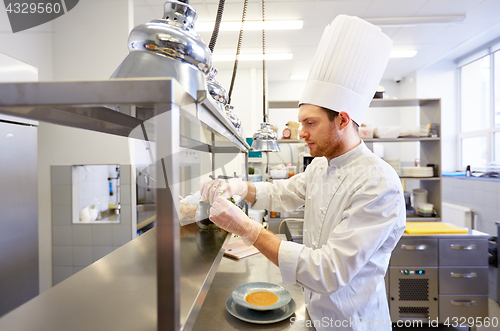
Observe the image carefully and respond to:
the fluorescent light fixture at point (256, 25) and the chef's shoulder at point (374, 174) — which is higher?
the fluorescent light fixture at point (256, 25)

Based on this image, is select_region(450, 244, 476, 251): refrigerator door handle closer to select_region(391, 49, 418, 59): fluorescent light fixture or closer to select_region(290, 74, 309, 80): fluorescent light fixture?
select_region(391, 49, 418, 59): fluorescent light fixture

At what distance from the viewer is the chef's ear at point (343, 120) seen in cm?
123

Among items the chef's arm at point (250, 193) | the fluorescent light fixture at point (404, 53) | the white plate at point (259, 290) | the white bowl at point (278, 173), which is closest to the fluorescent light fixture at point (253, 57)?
the fluorescent light fixture at point (404, 53)

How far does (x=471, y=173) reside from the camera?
15.6ft

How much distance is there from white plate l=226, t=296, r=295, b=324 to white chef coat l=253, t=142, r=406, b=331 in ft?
0.37

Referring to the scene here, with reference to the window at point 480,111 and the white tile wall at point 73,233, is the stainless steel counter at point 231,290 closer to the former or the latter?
the white tile wall at point 73,233

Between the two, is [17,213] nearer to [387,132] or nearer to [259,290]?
[259,290]

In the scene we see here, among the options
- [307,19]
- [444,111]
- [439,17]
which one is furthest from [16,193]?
[444,111]

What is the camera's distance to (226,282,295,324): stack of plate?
1.18m

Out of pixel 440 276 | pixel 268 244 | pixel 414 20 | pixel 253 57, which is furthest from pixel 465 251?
pixel 253 57

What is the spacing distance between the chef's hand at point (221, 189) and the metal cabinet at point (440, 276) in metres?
2.04

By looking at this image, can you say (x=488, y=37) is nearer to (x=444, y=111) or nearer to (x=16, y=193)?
(x=444, y=111)

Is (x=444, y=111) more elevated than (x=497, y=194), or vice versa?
(x=444, y=111)

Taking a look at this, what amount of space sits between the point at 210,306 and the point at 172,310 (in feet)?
3.38
